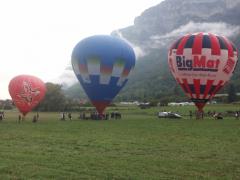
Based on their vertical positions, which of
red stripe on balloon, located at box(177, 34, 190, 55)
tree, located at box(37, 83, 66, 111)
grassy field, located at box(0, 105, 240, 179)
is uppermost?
red stripe on balloon, located at box(177, 34, 190, 55)

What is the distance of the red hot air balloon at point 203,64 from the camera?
1490 inches

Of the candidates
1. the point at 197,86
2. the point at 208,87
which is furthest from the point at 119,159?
the point at 208,87

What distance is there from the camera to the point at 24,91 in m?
43.0

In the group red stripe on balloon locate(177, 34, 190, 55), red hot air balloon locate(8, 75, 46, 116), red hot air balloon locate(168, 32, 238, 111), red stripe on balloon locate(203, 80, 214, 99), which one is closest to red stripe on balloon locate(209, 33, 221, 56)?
red hot air balloon locate(168, 32, 238, 111)

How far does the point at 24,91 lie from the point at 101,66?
923 centimetres

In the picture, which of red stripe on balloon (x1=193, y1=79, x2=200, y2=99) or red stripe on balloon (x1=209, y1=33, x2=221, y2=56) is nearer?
red stripe on balloon (x1=209, y1=33, x2=221, y2=56)

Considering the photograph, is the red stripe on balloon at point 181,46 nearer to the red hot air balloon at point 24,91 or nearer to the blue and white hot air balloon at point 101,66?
the blue and white hot air balloon at point 101,66

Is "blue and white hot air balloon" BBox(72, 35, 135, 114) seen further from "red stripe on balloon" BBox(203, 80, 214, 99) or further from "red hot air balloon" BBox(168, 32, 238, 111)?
"red stripe on balloon" BBox(203, 80, 214, 99)

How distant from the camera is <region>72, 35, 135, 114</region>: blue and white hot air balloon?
38625 mm

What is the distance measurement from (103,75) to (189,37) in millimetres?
8515

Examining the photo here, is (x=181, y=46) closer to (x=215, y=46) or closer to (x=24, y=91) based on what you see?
(x=215, y=46)

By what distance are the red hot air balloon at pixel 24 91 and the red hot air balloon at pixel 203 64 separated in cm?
1456

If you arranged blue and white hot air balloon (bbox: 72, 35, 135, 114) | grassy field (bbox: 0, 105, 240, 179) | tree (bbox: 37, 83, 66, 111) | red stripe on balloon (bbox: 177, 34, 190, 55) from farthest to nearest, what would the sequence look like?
1. tree (bbox: 37, 83, 66, 111)
2. red stripe on balloon (bbox: 177, 34, 190, 55)
3. blue and white hot air balloon (bbox: 72, 35, 135, 114)
4. grassy field (bbox: 0, 105, 240, 179)

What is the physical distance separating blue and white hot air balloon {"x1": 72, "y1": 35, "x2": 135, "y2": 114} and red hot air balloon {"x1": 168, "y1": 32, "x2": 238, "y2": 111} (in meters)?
5.18
